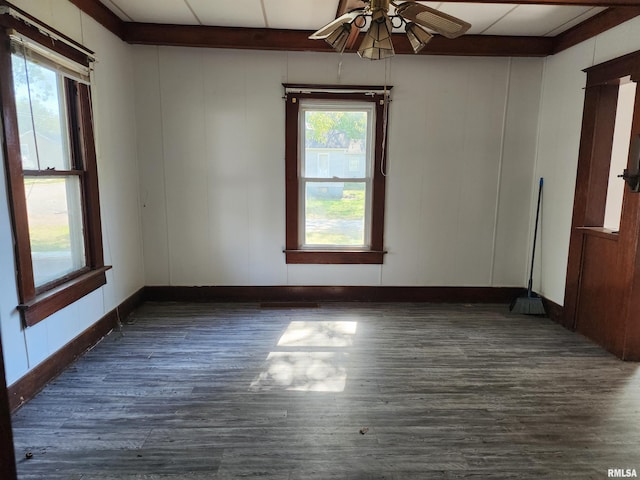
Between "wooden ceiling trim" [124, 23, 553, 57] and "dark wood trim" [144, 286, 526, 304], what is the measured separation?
243 cm

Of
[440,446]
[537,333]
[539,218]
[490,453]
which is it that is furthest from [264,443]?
[539,218]

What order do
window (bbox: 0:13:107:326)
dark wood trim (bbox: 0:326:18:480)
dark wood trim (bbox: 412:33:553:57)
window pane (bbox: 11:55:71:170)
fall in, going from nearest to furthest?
dark wood trim (bbox: 0:326:18:480) → window (bbox: 0:13:107:326) → window pane (bbox: 11:55:71:170) → dark wood trim (bbox: 412:33:553:57)

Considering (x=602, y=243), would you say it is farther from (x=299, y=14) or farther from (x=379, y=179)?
(x=299, y=14)

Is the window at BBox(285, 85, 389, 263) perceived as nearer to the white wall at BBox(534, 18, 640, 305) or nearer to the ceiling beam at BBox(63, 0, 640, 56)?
the ceiling beam at BBox(63, 0, 640, 56)

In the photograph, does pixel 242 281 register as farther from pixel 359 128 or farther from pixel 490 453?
pixel 490 453

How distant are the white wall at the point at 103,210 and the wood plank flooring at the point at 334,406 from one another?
0.30 metres

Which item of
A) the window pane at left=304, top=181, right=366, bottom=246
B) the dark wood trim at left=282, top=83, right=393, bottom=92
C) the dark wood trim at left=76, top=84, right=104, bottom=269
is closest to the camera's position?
the dark wood trim at left=76, top=84, right=104, bottom=269

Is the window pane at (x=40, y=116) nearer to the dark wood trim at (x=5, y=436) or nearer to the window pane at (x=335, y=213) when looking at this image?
the dark wood trim at (x=5, y=436)

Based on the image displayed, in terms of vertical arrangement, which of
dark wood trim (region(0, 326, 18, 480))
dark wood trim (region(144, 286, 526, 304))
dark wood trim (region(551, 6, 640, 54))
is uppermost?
dark wood trim (region(551, 6, 640, 54))

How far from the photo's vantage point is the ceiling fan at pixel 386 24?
6.77 feet

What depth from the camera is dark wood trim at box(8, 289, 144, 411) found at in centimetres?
233

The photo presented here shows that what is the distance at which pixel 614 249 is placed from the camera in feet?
10.3
